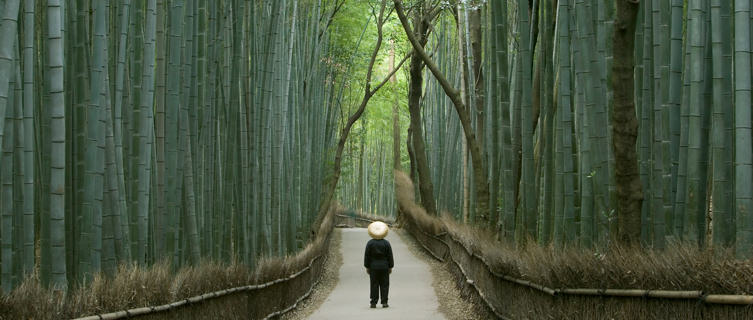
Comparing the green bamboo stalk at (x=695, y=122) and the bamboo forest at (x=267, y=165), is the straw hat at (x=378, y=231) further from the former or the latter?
the green bamboo stalk at (x=695, y=122)

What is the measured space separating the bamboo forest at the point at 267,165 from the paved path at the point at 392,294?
13 cm

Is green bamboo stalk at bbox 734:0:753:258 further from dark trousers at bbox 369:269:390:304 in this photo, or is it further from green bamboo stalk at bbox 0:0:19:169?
dark trousers at bbox 369:269:390:304

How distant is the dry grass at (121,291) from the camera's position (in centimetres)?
305

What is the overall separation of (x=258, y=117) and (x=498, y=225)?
346 centimetres

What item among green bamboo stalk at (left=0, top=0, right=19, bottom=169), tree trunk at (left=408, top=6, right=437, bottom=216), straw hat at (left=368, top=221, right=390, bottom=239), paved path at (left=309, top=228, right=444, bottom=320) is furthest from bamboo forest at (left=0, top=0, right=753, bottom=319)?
tree trunk at (left=408, top=6, right=437, bottom=216)

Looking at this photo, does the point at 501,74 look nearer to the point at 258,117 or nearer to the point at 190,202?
the point at 258,117

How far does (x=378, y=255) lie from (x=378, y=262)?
7 cm

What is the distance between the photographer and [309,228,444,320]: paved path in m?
8.02

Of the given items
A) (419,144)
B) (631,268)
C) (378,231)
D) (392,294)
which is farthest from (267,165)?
(419,144)

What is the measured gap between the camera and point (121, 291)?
3760 mm

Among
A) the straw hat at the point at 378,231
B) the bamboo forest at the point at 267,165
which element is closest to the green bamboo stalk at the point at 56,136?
the bamboo forest at the point at 267,165

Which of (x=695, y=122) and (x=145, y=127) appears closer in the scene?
(x=695, y=122)

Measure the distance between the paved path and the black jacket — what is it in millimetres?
411

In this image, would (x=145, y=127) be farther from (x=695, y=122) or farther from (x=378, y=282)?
(x=378, y=282)
